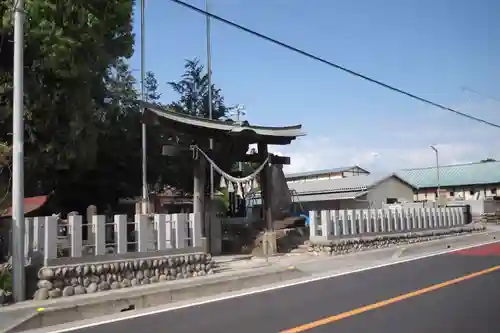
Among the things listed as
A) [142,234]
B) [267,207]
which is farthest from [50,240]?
[267,207]

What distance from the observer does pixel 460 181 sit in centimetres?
5538

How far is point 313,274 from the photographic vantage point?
16.0 metres

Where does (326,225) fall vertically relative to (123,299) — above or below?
above

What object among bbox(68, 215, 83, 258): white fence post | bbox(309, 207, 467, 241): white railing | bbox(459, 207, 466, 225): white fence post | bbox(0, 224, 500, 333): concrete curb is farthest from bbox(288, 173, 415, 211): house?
bbox(68, 215, 83, 258): white fence post

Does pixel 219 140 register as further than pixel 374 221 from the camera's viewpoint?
No

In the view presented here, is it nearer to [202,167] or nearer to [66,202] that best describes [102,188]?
[66,202]

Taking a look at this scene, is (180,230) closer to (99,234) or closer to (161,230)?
(161,230)

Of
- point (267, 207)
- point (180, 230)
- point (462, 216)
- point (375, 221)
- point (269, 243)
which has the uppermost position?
point (267, 207)

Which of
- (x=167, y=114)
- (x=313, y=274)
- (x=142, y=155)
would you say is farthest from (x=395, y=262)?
(x=142, y=155)

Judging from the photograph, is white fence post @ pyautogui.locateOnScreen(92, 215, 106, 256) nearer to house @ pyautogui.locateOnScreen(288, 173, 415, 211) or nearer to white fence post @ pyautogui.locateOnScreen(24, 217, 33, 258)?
white fence post @ pyautogui.locateOnScreen(24, 217, 33, 258)

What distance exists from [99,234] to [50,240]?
1328 mm

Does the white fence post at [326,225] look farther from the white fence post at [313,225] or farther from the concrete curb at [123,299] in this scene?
the concrete curb at [123,299]

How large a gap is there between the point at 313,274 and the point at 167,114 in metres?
7.27

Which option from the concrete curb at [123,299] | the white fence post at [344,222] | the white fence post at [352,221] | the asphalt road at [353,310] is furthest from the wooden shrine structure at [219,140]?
the asphalt road at [353,310]
